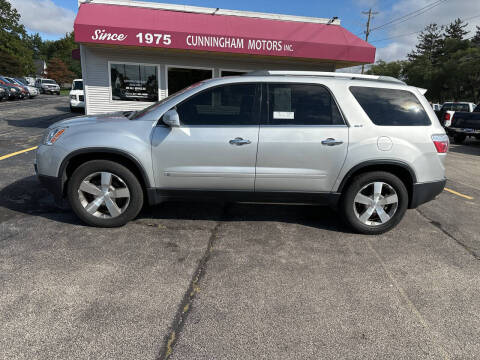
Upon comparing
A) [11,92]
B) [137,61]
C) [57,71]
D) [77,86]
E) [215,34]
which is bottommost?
[11,92]

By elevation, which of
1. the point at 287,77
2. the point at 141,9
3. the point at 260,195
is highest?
the point at 141,9

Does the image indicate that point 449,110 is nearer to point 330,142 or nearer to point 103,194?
point 330,142

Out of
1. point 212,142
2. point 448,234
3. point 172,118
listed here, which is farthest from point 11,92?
point 448,234

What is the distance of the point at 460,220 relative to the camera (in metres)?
4.62

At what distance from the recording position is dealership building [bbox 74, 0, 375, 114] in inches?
372

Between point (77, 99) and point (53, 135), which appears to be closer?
point (53, 135)

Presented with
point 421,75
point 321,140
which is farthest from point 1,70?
point 421,75

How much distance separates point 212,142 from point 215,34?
7.48m

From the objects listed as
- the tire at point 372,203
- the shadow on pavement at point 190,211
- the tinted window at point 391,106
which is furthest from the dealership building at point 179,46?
the tire at point 372,203

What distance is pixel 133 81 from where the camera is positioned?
10875 mm

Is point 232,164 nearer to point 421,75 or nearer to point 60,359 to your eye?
point 60,359

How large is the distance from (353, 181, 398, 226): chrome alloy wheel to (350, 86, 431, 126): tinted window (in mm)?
764

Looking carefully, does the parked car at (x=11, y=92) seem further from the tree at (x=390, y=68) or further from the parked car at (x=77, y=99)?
the tree at (x=390, y=68)

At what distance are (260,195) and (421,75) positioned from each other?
5599cm
